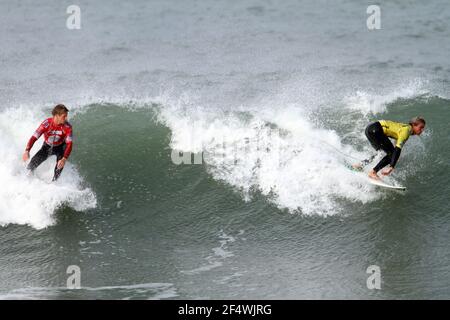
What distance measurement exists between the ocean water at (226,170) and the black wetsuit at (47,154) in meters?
0.26

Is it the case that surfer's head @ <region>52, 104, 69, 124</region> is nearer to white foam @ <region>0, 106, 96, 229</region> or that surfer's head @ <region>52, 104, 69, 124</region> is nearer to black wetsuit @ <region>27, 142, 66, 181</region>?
black wetsuit @ <region>27, 142, 66, 181</region>

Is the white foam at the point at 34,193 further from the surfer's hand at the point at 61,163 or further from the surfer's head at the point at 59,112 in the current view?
the surfer's head at the point at 59,112

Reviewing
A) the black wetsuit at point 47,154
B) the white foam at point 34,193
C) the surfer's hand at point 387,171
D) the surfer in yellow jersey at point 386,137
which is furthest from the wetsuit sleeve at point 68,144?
the surfer's hand at point 387,171

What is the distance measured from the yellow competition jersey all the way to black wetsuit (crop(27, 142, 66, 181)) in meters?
4.92

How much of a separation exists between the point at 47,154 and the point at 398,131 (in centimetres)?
530

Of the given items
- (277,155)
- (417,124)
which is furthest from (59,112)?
(417,124)

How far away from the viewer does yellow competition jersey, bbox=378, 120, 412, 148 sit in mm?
10992

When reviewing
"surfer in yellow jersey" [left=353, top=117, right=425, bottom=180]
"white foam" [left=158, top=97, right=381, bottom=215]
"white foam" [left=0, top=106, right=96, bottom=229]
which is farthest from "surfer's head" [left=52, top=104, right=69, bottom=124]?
"surfer in yellow jersey" [left=353, top=117, right=425, bottom=180]

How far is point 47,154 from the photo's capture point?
35.8ft

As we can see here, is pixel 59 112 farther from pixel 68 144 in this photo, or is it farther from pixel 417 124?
pixel 417 124

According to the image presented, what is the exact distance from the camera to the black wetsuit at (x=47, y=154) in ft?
35.6

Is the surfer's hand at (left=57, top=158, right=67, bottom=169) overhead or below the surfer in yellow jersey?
below
